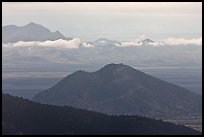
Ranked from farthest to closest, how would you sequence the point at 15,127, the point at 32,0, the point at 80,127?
the point at 80,127
the point at 15,127
the point at 32,0

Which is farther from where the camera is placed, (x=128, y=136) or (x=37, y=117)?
(x=37, y=117)

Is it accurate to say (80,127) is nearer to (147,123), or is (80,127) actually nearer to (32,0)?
(147,123)

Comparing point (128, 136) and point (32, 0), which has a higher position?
point (32, 0)

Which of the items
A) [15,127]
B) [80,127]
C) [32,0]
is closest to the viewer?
[32,0]

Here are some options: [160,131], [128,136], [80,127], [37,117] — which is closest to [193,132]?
[160,131]

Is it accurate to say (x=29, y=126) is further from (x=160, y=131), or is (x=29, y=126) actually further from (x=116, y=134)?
(x=160, y=131)

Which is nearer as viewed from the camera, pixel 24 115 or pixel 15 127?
→ pixel 15 127

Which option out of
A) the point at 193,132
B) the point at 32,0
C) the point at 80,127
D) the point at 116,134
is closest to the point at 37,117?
the point at 80,127

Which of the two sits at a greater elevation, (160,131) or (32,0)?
(32,0)

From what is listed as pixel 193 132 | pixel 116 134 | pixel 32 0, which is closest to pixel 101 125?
pixel 116 134
